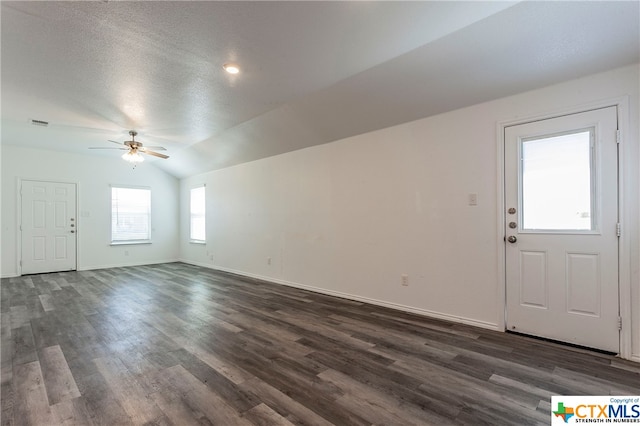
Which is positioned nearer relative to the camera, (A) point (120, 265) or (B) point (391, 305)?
(B) point (391, 305)

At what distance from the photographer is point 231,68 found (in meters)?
2.98

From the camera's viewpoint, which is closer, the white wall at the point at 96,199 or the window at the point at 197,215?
the white wall at the point at 96,199

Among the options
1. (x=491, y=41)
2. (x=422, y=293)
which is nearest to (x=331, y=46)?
(x=491, y=41)

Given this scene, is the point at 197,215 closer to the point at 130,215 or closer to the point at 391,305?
the point at 130,215

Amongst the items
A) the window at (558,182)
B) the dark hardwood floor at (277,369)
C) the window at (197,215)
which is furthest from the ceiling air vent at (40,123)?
the window at (558,182)

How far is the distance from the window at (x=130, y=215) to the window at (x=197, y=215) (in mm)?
1138

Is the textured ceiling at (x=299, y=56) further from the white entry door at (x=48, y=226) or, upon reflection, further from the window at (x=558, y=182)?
the white entry door at (x=48, y=226)

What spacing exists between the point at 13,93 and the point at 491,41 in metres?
5.22

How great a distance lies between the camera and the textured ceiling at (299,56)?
2158mm

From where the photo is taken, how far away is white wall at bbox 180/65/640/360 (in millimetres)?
2794

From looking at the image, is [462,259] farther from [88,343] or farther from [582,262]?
[88,343]

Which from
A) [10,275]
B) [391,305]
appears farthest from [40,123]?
[391,305]

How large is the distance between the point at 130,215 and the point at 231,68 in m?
6.42

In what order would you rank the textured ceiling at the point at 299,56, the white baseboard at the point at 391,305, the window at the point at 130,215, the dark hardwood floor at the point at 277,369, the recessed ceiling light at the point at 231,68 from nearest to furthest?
the dark hardwood floor at the point at 277,369, the textured ceiling at the point at 299,56, the recessed ceiling light at the point at 231,68, the white baseboard at the point at 391,305, the window at the point at 130,215
